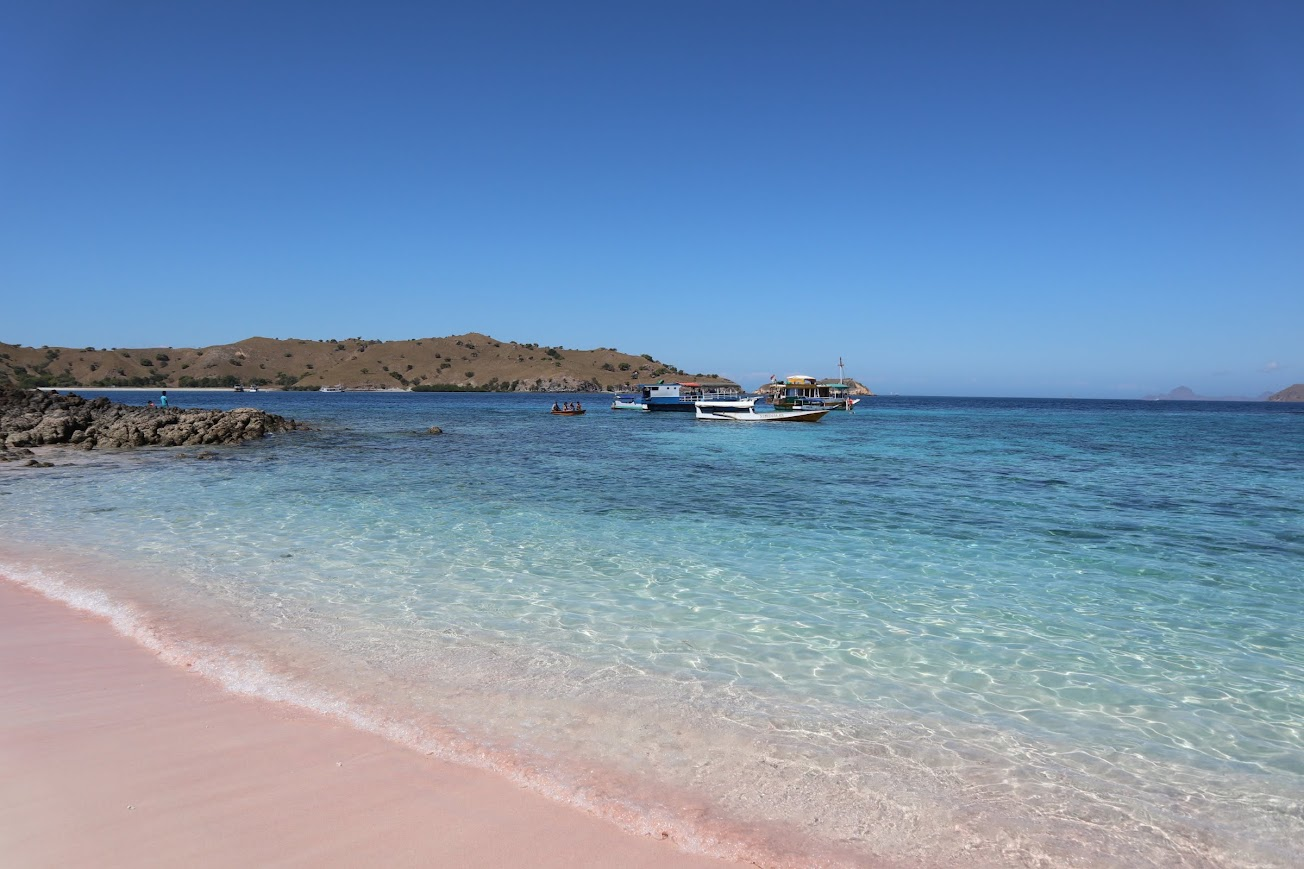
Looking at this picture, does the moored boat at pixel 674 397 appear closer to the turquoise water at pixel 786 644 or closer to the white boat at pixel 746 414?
the white boat at pixel 746 414

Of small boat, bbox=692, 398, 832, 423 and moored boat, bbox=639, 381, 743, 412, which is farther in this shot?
moored boat, bbox=639, 381, 743, 412

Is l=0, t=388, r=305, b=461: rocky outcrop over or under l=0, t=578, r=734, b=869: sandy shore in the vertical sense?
over

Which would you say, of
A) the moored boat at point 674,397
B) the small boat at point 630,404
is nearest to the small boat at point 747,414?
the moored boat at point 674,397

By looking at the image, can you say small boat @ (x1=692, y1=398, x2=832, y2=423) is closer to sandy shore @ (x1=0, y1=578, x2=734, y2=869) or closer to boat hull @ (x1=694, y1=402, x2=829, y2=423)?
boat hull @ (x1=694, y1=402, x2=829, y2=423)

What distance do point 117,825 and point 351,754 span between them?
1.36 metres

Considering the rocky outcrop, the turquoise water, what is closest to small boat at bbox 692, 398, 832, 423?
the rocky outcrop

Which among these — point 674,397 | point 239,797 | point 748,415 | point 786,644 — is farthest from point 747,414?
point 239,797

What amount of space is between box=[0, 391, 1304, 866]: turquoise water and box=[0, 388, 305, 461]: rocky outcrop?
15426 millimetres

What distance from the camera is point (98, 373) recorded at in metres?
178

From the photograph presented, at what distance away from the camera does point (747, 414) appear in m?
61.1

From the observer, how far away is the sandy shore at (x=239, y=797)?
12.9 feet

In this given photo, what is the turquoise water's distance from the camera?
15.6 feet

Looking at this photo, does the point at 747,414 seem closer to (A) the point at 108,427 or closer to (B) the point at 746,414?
(B) the point at 746,414

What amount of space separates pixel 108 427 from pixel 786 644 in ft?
128
